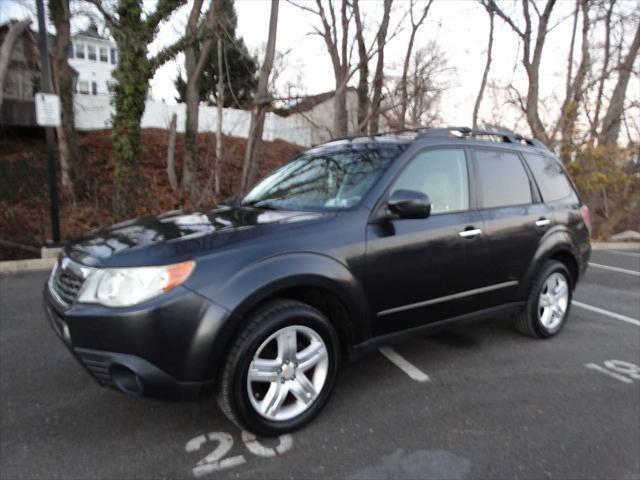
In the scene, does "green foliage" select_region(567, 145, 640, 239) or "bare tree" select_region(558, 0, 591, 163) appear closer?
"green foliage" select_region(567, 145, 640, 239)

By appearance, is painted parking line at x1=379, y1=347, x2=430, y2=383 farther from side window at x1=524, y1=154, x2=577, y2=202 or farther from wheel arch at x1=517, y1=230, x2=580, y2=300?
side window at x1=524, y1=154, x2=577, y2=202

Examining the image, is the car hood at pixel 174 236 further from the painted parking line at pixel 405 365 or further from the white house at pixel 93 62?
the white house at pixel 93 62

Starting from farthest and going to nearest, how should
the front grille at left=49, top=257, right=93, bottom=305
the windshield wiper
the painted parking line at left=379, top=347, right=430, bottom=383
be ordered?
1. the painted parking line at left=379, top=347, right=430, bottom=383
2. the windshield wiper
3. the front grille at left=49, top=257, right=93, bottom=305

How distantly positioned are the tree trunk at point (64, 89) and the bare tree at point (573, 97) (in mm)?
14126

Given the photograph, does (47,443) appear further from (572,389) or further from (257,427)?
(572,389)

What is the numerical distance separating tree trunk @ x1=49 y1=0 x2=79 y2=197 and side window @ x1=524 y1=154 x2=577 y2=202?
462 inches

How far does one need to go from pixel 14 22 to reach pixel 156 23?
6.07m

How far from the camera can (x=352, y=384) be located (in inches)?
131

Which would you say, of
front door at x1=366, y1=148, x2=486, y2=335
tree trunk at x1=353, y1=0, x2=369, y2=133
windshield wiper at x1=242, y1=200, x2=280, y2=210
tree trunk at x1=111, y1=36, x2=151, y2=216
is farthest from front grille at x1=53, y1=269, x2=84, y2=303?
tree trunk at x1=353, y1=0, x2=369, y2=133

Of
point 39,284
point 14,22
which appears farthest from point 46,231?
point 14,22

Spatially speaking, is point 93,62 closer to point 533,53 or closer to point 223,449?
point 533,53

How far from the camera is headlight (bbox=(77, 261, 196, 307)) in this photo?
2270 millimetres

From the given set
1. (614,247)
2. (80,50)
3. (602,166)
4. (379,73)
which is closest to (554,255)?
(614,247)

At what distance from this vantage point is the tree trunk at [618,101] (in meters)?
15.4
